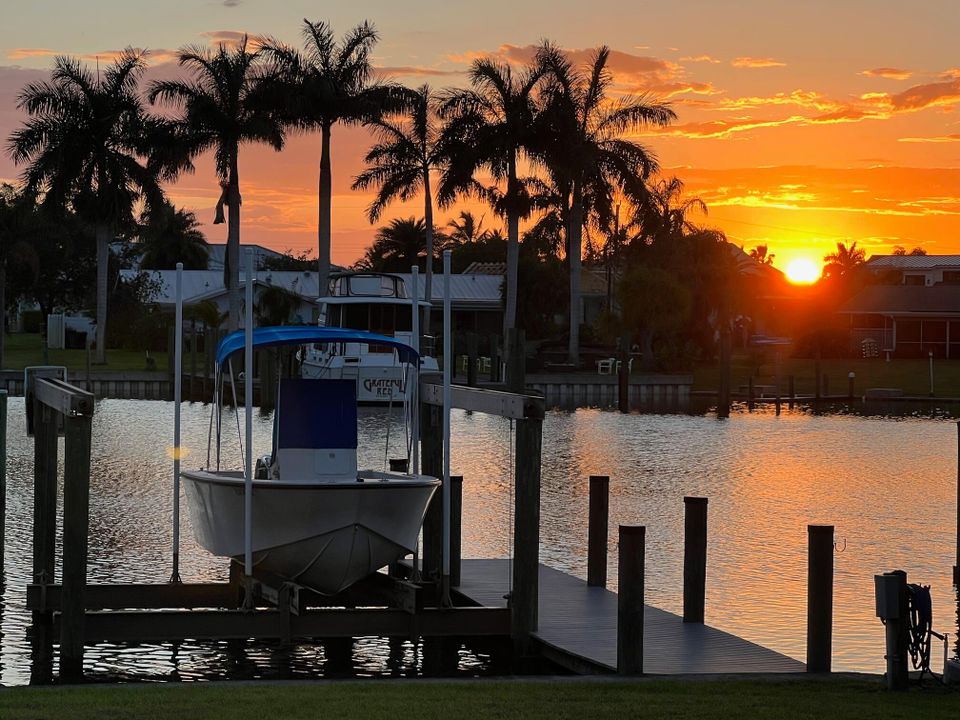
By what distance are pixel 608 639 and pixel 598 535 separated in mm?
3418

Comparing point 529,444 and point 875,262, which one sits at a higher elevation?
point 875,262

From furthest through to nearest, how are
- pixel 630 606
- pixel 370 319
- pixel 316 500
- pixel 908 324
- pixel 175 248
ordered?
pixel 175 248, pixel 908 324, pixel 370 319, pixel 316 500, pixel 630 606

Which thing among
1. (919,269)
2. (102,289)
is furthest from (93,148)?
(919,269)

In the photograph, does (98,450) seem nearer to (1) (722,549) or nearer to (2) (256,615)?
(1) (722,549)

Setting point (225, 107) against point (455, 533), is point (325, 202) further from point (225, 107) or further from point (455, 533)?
point (455, 533)

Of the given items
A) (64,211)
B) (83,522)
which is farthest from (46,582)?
(64,211)

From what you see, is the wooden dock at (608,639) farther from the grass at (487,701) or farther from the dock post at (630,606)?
the grass at (487,701)

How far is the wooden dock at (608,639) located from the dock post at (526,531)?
232mm

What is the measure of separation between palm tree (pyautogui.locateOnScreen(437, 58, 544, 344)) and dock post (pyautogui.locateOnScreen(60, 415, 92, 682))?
6018 cm

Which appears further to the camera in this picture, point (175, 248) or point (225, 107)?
point (175, 248)

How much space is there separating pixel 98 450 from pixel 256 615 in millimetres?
26746

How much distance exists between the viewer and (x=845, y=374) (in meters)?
80.8

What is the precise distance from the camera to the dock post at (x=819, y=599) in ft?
43.6

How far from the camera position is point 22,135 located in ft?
249
